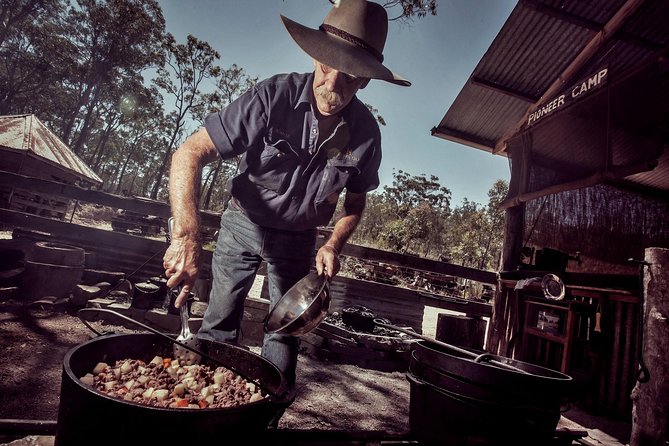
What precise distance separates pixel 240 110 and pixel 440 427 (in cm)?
208

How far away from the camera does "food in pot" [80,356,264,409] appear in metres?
1.17

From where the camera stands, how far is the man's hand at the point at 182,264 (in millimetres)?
1350

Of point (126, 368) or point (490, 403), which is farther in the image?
point (490, 403)

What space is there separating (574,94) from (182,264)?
589 centimetres

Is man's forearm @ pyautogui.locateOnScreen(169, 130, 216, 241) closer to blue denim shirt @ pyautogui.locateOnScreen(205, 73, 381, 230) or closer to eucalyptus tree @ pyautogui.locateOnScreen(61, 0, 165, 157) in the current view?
blue denim shirt @ pyautogui.locateOnScreen(205, 73, 381, 230)

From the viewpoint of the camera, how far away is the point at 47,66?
110 ft

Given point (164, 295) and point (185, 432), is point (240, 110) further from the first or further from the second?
point (164, 295)

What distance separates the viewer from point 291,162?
87.3 inches

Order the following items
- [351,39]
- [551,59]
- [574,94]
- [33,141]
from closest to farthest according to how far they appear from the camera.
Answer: [351,39] < [574,94] < [551,59] < [33,141]

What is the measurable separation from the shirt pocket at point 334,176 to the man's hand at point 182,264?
3.10ft

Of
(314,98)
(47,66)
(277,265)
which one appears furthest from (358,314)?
(47,66)

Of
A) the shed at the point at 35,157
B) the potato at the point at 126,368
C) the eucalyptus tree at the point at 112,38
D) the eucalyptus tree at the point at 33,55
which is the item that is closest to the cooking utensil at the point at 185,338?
the potato at the point at 126,368

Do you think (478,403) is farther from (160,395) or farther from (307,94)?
(307,94)

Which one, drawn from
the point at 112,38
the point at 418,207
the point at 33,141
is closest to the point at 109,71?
the point at 112,38
